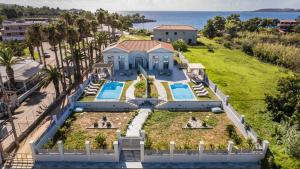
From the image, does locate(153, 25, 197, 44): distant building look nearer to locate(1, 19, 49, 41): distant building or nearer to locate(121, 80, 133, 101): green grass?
locate(121, 80, 133, 101): green grass

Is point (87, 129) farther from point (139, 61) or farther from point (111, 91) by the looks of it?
point (139, 61)

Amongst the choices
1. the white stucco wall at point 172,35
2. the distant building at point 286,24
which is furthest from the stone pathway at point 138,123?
the distant building at point 286,24

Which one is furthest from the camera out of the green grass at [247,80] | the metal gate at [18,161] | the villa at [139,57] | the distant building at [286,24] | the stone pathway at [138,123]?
the distant building at [286,24]

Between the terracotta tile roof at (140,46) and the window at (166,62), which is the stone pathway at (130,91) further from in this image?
the terracotta tile roof at (140,46)

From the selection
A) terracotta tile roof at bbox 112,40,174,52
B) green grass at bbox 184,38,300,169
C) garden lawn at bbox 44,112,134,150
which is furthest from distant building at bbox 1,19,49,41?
garden lawn at bbox 44,112,134,150

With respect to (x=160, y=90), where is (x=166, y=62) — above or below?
above

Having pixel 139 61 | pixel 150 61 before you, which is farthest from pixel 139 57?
pixel 150 61

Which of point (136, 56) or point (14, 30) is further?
point (14, 30)
